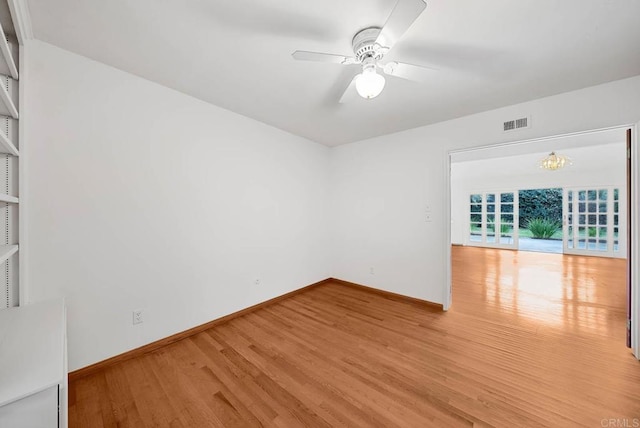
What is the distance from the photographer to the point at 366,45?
1.43 m

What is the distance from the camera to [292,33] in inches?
58.5

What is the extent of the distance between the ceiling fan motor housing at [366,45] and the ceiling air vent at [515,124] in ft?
6.46

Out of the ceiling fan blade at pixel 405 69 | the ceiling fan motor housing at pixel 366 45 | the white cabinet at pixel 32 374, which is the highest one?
the ceiling fan motor housing at pixel 366 45

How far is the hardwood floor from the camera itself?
4.66 feet

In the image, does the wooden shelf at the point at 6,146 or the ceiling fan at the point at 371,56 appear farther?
the ceiling fan at the point at 371,56

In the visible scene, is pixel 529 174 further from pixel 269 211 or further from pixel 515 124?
pixel 269 211

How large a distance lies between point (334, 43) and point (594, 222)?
8.83 metres

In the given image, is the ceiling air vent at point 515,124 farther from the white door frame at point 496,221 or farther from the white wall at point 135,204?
the white door frame at point 496,221

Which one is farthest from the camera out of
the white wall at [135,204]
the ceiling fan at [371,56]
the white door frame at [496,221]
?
the white door frame at [496,221]

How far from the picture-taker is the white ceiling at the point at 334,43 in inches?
51.3

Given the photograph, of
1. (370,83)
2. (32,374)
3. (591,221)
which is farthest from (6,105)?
(591,221)

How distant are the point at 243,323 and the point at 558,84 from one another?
3.94 meters
